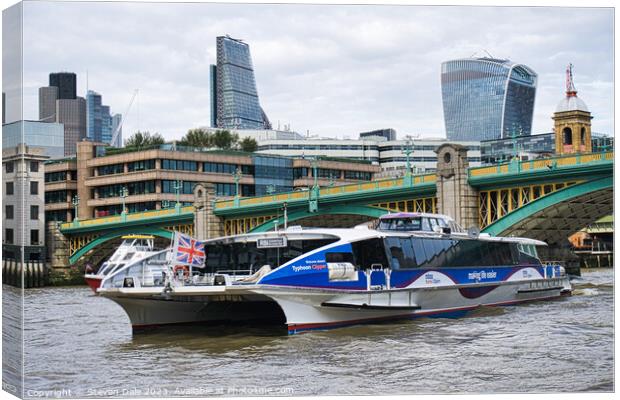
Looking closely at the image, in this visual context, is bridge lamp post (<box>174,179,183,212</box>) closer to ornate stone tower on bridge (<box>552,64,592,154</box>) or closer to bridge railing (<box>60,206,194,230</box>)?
bridge railing (<box>60,206,194,230</box>)

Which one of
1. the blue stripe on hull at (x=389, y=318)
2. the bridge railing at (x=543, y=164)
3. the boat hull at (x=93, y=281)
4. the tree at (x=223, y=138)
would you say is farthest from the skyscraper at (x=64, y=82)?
the tree at (x=223, y=138)

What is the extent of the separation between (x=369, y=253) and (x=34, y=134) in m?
13.0

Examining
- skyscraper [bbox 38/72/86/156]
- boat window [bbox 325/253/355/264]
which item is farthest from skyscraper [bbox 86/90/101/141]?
boat window [bbox 325/253/355/264]

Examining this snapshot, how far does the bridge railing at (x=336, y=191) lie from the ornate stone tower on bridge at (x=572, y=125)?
6657mm

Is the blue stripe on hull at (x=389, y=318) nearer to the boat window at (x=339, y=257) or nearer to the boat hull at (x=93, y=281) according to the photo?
the boat window at (x=339, y=257)

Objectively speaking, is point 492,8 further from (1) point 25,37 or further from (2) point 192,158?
(2) point 192,158

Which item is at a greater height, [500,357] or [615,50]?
[615,50]

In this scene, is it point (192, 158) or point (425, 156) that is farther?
point (425, 156)

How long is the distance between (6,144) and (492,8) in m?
9.33

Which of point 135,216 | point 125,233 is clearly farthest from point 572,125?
point 125,233

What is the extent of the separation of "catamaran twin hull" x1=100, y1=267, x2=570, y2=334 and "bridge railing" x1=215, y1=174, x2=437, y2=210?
15165 mm

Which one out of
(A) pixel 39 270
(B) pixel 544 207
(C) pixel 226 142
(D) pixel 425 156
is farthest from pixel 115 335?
(C) pixel 226 142

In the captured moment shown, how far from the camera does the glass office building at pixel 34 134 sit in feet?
55.5

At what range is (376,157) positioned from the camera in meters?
110
